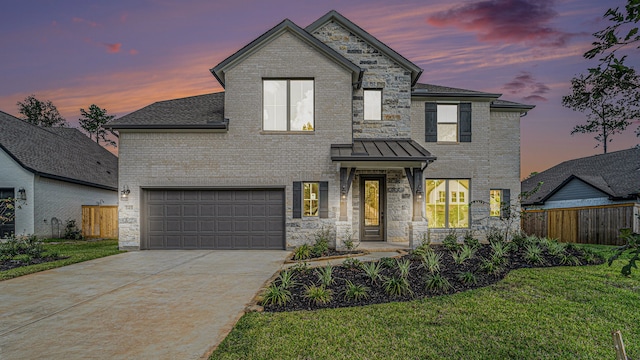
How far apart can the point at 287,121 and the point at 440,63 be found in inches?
295

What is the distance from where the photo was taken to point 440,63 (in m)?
15.3

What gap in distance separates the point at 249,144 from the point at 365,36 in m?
6.02

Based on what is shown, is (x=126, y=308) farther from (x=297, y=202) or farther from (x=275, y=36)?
(x=275, y=36)

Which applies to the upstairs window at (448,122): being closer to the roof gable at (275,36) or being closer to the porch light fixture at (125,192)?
the roof gable at (275,36)

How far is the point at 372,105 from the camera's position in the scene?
13477mm

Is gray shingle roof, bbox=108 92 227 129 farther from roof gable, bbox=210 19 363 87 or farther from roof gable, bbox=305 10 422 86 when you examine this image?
roof gable, bbox=305 10 422 86

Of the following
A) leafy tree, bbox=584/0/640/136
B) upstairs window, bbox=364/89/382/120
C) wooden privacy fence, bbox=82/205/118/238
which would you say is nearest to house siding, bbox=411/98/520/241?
upstairs window, bbox=364/89/382/120

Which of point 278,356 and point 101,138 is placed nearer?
point 278,356

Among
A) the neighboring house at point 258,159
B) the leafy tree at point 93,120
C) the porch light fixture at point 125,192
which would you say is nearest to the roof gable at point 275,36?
the neighboring house at point 258,159

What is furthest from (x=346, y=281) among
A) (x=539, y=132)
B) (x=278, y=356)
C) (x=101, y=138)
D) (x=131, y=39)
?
(x=101, y=138)

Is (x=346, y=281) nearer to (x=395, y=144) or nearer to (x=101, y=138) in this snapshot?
(x=395, y=144)

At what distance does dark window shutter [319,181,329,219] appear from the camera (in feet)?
40.4

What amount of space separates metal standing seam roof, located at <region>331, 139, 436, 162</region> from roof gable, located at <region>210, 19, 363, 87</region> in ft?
8.46

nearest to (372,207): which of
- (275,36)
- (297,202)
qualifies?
(297,202)
